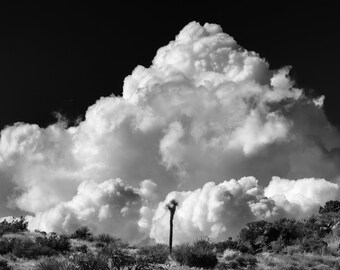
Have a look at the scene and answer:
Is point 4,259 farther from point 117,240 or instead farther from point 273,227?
point 273,227

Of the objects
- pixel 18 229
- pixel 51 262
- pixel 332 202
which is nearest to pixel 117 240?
pixel 18 229

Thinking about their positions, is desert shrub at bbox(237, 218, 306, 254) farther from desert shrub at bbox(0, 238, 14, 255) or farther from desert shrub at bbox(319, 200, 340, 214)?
desert shrub at bbox(319, 200, 340, 214)


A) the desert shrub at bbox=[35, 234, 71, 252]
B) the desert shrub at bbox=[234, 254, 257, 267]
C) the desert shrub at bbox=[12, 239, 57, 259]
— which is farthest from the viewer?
the desert shrub at bbox=[35, 234, 71, 252]

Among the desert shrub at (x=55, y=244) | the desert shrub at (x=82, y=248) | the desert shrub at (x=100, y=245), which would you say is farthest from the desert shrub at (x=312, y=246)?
the desert shrub at (x=55, y=244)

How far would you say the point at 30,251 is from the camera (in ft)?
87.2

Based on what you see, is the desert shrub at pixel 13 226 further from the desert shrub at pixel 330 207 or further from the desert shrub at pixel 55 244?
the desert shrub at pixel 330 207

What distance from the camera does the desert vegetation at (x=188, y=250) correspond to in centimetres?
2381

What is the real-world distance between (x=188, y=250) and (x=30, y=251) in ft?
33.4

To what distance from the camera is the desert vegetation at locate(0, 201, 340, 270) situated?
23.8 m

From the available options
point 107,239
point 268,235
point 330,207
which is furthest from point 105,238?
point 330,207

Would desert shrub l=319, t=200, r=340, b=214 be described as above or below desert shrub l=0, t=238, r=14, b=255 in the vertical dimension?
above

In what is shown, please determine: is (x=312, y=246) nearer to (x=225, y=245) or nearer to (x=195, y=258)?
(x=225, y=245)

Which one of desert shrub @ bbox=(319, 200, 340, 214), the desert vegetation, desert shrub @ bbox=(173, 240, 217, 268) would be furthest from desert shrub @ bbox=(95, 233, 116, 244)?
desert shrub @ bbox=(319, 200, 340, 214)

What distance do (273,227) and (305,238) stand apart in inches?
123
